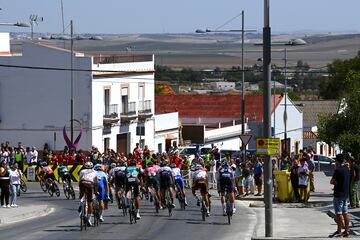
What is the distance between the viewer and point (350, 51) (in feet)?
518

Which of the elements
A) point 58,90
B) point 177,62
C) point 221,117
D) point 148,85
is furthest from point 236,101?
point 177,62

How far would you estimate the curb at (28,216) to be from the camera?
93.4ft

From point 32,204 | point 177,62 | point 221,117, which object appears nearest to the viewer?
point 32,204

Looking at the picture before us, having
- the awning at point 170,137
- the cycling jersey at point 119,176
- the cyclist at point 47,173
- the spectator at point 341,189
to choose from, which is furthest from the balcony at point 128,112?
the spectator at point 341,189

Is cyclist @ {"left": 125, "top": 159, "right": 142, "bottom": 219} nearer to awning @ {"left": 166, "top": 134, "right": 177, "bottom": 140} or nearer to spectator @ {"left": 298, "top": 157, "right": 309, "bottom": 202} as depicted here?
spectator @ {"left": 298, "top": 157, "right": 309, "bottom": 202}

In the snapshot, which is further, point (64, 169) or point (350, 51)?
point (350, 51)

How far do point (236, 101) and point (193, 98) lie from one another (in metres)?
3.45

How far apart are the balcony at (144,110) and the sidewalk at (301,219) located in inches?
1081

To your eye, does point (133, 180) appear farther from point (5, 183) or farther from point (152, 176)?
point (5, 183)

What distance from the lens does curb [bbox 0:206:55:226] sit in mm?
28466

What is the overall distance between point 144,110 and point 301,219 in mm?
39599

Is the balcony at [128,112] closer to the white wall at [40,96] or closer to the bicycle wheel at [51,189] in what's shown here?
the white wall at [40,96]

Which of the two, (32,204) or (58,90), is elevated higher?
(58,90)

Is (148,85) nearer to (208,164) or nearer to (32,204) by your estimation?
(208,164)
